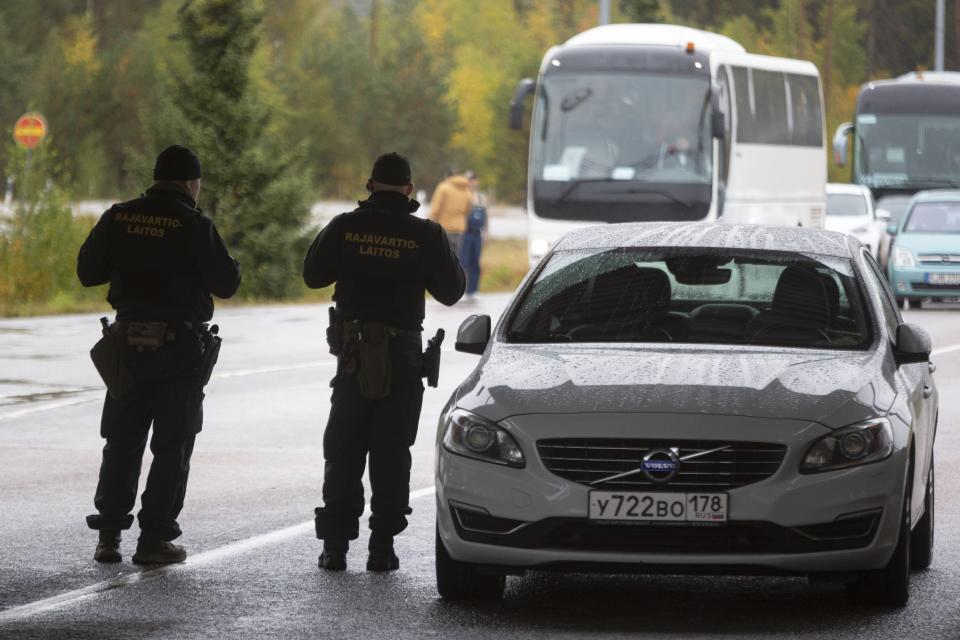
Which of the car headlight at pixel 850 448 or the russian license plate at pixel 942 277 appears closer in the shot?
the car headlight at pixel 850 448

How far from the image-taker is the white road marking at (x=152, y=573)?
7.48 metres

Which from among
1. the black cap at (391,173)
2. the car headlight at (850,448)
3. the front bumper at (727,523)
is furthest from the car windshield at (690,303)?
the front bumper at (727,523)

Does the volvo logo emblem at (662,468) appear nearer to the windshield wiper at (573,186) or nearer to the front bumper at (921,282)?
the windshield wiper at (573,186)

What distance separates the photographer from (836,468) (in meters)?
7.19

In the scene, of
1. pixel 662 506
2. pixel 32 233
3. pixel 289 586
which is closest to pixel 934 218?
pixel 32 233

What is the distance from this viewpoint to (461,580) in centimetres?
766

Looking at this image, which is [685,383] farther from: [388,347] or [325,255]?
[325,255]

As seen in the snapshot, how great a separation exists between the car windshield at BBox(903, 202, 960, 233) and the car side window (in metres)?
20.9

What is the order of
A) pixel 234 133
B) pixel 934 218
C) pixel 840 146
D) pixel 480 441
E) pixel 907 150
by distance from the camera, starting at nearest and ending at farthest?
pixel 480 441 → pixel 934 218 → pixel 234 133 → pixel 840 146 → pixel 907 150

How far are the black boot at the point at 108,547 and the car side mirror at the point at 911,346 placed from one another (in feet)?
10.5

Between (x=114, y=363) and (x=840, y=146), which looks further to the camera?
(x=840, y=146)

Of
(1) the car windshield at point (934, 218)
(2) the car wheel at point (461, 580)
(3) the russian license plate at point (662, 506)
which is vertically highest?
(3) the russian license plate at point (662, 506)

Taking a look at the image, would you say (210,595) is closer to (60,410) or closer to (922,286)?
(60,410)

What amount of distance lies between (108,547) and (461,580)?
5.57 ft
